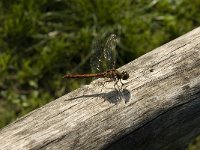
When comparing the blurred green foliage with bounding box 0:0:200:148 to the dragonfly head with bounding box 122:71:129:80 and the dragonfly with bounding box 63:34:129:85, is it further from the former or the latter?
the dragonfly head with bounding box 122:71:129:80

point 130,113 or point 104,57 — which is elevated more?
point 104,57

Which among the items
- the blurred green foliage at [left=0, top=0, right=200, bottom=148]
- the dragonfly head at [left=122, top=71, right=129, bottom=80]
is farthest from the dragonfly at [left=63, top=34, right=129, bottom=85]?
A: the blurred green foliage at [left=0, top=0, right=200, bottom=148]

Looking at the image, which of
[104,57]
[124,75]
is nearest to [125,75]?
[124,75]

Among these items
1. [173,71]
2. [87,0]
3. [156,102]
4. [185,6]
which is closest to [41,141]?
[156,102]

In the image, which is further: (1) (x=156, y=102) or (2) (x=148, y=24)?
(2) (x=148, y=24)

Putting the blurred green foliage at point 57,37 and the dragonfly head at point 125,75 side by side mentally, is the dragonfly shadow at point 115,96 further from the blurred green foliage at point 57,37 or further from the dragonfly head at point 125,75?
the blurred green foliage at point 57,37

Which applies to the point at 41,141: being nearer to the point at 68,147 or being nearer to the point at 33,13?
the point at 68,147

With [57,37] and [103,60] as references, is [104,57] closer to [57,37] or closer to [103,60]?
[103,60]
